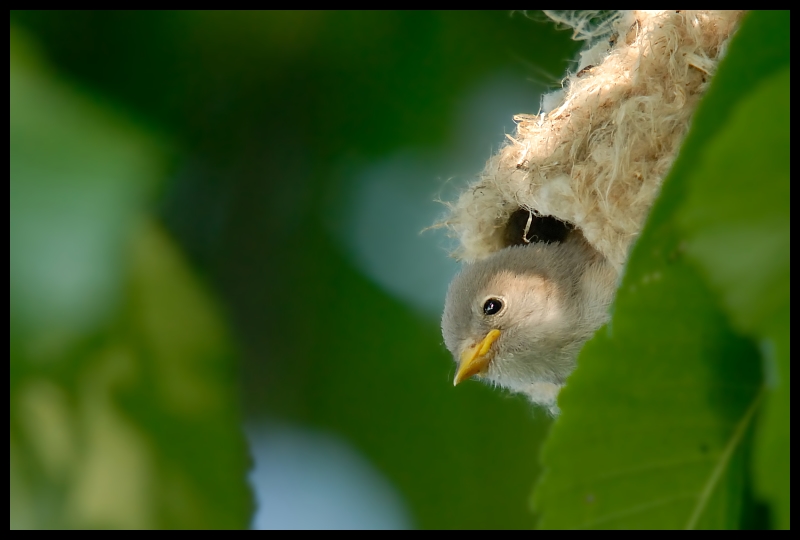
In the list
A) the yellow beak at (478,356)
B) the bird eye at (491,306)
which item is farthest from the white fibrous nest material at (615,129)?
the yellow beak at (478,356)

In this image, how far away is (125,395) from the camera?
2.35 meters

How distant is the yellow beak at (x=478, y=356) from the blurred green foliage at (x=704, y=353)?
164cm

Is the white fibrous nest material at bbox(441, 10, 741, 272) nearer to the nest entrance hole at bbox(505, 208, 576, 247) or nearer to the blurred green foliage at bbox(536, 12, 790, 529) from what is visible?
the nest entrance hole at bbox(505, 208, 576, 247)

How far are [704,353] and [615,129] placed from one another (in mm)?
1585

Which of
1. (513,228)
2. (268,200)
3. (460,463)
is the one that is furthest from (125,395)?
(513,228)

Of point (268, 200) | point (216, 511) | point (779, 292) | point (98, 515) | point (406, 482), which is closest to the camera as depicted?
point (779, 292)

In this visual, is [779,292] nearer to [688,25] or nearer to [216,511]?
[688,25]

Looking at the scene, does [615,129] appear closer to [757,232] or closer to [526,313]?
[526,313]

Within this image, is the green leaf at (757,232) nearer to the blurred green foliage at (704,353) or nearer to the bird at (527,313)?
the blurred green foliage at (704,353)

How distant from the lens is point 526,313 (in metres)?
2.80

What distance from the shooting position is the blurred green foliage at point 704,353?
0.70 meters

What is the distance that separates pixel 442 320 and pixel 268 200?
0.81 m

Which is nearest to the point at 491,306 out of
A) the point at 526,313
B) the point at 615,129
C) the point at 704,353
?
the point at 526,313

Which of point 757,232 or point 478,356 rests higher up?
point 757,232
